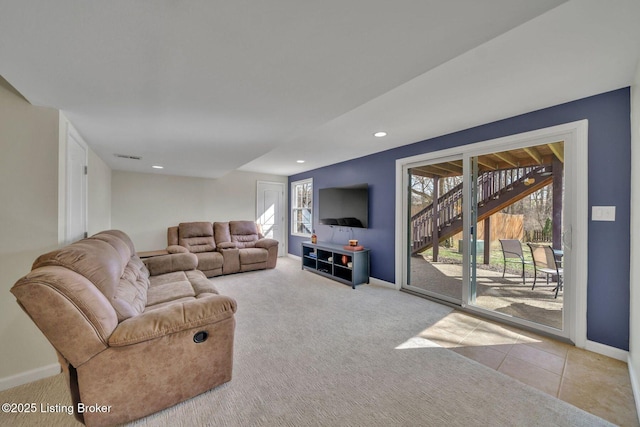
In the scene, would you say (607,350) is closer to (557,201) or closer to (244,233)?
(557,201)

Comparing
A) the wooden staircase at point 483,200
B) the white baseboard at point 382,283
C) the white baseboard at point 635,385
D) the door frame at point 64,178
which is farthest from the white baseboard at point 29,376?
the wooden staircase at point 483,200

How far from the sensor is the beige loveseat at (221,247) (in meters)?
4.56

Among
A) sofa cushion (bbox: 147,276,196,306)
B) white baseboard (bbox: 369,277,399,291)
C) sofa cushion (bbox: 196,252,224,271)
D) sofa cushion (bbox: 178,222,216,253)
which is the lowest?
white baseboard (bbox: 369,277,399,291)

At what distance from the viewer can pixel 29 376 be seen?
1.79 m

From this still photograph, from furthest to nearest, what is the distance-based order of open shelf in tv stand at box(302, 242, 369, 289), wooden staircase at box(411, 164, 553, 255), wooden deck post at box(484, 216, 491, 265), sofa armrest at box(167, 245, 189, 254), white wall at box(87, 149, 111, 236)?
sofa armrest at box(167, 245, 189, 254) < open shelf in tv stand at box(302, 242, 369, 289) < white wall at box(87, 149, 111, 236) < wooden deck post at box(484, 216, 491, 265) < wooden staircase at box(411, 164, 553, 255)

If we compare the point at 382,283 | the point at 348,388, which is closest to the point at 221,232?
the point at 382,283

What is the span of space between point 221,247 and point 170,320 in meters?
3.56

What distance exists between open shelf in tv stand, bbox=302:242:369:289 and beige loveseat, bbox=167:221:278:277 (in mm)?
784

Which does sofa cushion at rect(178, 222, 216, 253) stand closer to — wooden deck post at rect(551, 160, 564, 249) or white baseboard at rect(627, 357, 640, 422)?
wooden deck post at rect(551, 160, 564, 249)

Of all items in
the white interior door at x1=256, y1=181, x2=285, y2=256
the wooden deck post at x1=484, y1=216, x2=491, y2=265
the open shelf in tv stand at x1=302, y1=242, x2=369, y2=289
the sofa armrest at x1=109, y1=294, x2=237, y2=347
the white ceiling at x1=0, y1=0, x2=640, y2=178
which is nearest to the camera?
the white ceiling at x1=0, y1=0, x2=640, y2=178

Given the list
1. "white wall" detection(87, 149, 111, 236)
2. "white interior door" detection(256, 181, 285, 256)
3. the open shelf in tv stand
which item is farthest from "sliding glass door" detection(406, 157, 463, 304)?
"white wall" detection(87, 149, 111, 236)

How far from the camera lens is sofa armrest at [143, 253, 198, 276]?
317 centimetres

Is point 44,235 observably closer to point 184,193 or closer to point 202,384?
point 202,384

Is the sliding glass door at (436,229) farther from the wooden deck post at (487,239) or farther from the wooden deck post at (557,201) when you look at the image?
the wooden deck post at (557,201)
